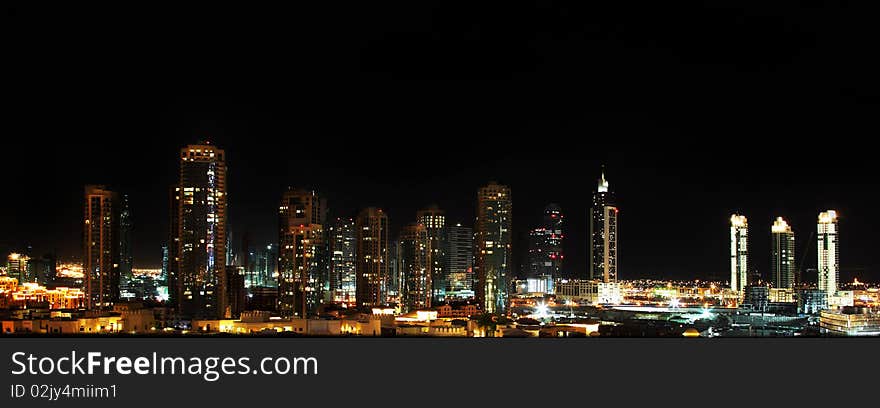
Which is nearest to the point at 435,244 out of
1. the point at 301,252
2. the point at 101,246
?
the point at 301,252

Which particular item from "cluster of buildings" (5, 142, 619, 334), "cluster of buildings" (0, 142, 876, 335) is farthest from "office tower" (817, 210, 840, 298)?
"cluster of buildings" (5, 142, 619, 334)

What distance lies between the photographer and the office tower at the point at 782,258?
35969 mm

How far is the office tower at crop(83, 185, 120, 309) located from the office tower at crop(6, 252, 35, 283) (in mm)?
1743

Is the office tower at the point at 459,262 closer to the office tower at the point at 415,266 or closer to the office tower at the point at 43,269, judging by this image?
the office tower at the point at 415,266

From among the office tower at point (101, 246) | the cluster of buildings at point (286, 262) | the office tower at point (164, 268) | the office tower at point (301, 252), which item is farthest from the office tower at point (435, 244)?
the office tower at point (101, 246)

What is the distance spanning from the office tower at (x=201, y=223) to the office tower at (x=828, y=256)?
57.5ft

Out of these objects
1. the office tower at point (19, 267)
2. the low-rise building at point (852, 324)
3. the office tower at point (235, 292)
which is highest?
the office tower at point (19, 267)

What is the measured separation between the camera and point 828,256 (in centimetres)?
3284

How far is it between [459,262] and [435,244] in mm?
2819

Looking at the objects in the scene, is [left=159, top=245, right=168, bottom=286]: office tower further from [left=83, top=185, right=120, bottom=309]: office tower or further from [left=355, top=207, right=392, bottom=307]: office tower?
[left=355, top=207, right=392, bottom=307]: office tower

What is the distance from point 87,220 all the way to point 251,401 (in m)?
24.3

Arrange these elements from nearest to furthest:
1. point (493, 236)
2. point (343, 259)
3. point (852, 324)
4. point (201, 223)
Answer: point (852, 324) → point (201, 223) → point (343, 259) → point (493, 236)

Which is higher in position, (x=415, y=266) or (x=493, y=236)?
(x=493, y=236)

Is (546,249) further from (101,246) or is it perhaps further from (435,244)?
(101,246)
